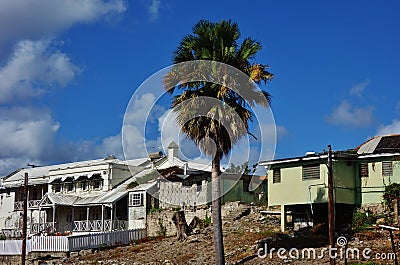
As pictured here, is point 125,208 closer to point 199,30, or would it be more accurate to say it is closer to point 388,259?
point 199,30

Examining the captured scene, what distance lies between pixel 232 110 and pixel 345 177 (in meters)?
11.8

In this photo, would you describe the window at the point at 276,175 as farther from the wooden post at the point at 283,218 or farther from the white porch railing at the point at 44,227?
the white porch railing at the point at 44,227

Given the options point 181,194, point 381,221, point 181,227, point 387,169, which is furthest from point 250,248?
point 181,194

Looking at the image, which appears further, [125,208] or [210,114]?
[125,208]

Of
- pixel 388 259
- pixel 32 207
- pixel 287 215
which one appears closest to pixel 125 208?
pixel 32 207

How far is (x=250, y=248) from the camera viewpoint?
34.0 m

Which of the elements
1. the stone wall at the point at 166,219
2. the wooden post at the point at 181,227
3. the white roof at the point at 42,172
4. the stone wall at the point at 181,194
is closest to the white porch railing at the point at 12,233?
the white roof at the point at 42,172

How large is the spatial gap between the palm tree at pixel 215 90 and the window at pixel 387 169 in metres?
10.4

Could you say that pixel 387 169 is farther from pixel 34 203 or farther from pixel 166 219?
pixel 34 203

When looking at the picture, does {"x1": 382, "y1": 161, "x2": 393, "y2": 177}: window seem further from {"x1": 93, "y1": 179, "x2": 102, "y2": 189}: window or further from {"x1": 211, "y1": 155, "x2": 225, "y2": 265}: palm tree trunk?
{"x1": 93, "y1": 179, "x2": 102, "y2": 189}: window

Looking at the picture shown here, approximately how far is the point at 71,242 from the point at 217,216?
19.7 metres

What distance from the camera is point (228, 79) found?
30.2 m

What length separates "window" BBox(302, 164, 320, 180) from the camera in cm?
3872

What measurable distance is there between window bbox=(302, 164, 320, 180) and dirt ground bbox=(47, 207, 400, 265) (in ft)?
11.3
